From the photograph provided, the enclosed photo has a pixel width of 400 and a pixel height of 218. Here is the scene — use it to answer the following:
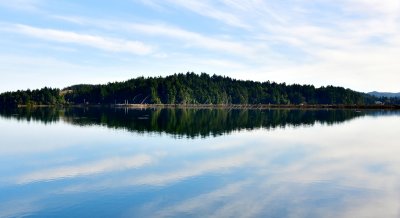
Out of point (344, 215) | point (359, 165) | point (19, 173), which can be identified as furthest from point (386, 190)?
point (19, 173)

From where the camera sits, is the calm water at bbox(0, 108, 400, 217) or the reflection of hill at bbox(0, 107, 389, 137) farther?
the reflection of hill at bbox(0, 107, 389, 137)

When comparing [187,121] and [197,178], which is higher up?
[187,121]

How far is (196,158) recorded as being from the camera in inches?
1710

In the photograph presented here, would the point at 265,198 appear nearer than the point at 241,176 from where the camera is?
Yes

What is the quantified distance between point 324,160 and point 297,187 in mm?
14743

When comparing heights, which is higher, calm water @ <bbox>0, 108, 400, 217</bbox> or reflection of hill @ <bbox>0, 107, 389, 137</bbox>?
reflection of hill @ <bbox>0, 107, 389, 137</bbox>

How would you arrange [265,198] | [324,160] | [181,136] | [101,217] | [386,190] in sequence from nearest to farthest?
1. [101,217]
2. [265,198]
3. [386,190]
4. [324,160]
5. [181,136]

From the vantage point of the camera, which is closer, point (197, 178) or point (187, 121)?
point (197, 178)

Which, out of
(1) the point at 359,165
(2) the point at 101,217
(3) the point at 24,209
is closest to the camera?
(2) the point at 101,217

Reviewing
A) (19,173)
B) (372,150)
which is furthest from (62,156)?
(372,150)

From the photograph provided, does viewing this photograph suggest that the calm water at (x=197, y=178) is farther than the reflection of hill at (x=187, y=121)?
No

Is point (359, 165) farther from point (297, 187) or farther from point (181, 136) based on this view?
point (181, 136)

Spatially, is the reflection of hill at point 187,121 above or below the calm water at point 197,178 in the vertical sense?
above

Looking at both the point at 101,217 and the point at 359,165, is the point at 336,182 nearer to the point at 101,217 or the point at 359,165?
the point at 359,165
